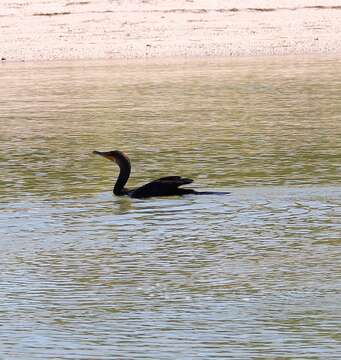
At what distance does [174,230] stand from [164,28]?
732 inches

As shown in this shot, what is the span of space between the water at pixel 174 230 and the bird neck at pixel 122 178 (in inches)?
4.2

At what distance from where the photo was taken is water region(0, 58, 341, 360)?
279 inches

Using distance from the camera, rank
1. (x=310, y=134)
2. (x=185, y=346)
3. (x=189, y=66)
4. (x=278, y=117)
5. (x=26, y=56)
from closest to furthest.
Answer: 1. (x=185, y=346)
2. (x=310, y=134)
3. (x=278, y=117)
4. (x=189, y=66)
5. (x=26, y=56)

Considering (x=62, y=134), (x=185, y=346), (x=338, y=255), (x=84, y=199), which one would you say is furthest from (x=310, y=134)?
(x=185, y=346)

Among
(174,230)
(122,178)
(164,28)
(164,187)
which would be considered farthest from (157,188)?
(164,28)

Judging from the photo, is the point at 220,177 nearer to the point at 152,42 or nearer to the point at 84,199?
the point at 84,199

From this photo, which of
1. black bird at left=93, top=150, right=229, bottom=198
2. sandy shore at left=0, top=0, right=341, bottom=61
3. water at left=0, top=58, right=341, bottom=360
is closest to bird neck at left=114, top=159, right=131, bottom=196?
black bird at left=93, top=150, right=229, bottom=198

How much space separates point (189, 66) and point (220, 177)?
40.5 ft

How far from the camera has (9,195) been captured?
1184cm

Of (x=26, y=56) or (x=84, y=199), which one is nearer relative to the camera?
(x=84, y=199)

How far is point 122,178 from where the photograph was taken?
39.5 feet

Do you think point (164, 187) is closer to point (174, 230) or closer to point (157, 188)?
point (157, 188)

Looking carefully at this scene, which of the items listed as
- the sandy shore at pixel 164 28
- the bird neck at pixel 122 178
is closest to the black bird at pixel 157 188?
the bird neck at pixel 122 178


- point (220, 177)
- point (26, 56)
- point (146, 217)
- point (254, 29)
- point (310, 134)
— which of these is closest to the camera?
point (146, 217)
